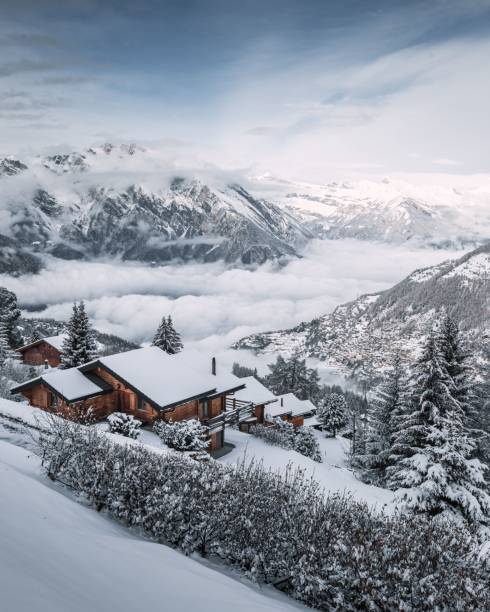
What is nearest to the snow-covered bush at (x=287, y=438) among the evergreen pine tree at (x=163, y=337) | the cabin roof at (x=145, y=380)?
the cabin roof at (x=145, y=380)

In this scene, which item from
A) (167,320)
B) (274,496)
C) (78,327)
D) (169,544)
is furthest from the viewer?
(167,320)

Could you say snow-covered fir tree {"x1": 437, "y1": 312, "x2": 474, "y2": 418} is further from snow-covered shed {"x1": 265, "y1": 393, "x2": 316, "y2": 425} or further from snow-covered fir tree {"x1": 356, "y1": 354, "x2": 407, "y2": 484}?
snow-covered shed {"x1": 265, "y1": 393, "x2": 316, "y2": 425}

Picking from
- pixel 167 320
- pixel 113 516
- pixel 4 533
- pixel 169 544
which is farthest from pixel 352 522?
pixel 167 320

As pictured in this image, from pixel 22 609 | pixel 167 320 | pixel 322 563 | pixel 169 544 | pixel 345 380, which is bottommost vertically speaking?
pixel 345 380

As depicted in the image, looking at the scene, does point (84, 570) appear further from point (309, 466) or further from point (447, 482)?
point (309, 466)

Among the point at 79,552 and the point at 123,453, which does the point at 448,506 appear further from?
the point at 79,552

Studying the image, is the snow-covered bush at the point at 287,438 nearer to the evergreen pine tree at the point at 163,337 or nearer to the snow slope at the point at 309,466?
the snow slope at the point at 309,466

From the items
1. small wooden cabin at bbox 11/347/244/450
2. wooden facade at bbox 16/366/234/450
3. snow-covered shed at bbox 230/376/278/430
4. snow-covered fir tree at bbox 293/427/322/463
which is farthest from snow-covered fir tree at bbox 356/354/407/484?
snow-covered shed at bbox 230/376/278/430
